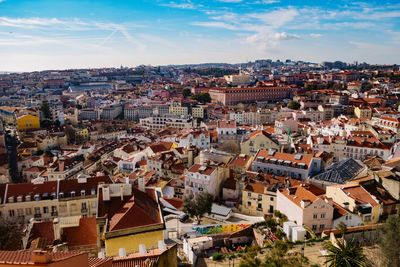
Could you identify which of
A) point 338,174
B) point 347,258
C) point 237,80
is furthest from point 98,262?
point 237,80

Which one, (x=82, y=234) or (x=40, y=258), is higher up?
(x=40, y=258)

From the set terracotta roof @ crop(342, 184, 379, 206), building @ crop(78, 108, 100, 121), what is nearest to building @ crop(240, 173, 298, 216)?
terracotta roof @ crop(342, 184, 379, 206)

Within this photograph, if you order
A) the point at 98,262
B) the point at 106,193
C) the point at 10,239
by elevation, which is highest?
the point at 98,262

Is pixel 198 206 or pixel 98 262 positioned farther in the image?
pixel 198 206

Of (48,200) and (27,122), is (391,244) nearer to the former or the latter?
(48,200)

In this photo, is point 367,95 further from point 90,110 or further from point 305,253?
point 305,253

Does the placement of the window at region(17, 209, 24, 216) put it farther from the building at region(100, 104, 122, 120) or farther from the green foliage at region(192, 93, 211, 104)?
the green foliage at region(192, 93, 211, 104)
